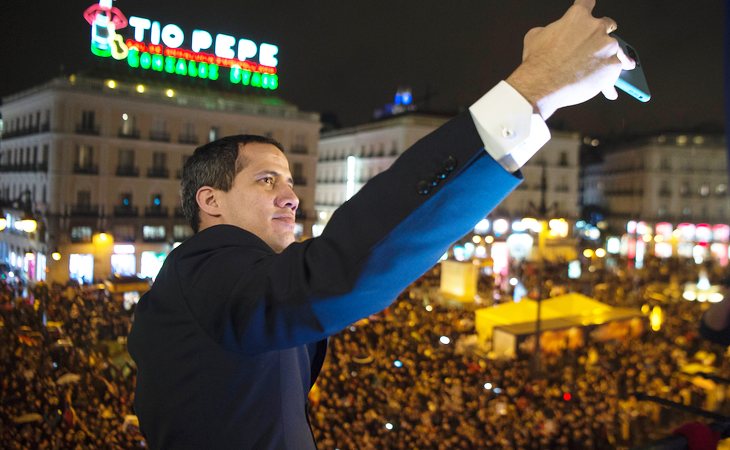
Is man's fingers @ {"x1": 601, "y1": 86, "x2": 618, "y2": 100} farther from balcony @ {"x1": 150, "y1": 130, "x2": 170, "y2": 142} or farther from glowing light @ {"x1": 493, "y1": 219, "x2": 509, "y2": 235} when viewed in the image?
glowing light @ {"x1": 493, "y1": 219, "x2": 509, "y2": 235}

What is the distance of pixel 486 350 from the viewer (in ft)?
47.9

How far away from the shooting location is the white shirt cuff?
1.12 meters

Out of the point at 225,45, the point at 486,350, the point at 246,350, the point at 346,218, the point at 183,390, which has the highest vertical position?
the point at 225,45

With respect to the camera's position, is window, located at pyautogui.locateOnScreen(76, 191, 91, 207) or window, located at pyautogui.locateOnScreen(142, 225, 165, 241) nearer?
window, located at pyautogui.locateOnScreen(76, 191, 91, 207)

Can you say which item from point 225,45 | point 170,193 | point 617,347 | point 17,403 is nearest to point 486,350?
point 617,347

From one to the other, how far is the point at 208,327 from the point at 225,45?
39.1 metres

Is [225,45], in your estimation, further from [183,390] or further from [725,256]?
[725,256]

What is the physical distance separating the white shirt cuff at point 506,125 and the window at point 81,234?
3430cm

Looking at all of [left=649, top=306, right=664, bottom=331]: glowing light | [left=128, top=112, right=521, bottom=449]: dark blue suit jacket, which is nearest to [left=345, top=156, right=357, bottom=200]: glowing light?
[left=649, top=306, right=664, bottom=331]: glowing light

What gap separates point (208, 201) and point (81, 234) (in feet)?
111

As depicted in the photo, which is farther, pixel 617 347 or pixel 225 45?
pixel 225 45

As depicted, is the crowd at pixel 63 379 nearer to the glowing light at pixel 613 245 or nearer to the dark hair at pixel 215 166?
the dark hair at pixel 215 166

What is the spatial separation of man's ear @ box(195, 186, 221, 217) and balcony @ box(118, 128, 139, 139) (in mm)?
35117

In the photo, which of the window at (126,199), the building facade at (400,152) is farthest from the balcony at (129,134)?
the building facade at (400,152)
